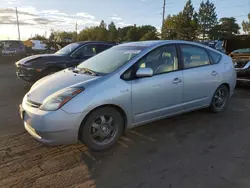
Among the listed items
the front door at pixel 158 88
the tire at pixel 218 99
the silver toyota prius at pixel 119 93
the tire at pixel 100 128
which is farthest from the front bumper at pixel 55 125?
the tire at pixel 218 99

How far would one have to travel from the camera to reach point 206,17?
73562 mm

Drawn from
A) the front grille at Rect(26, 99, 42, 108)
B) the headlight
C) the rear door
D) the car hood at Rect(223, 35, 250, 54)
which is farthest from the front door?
the car hood at Rect(223, 35, 250, 54)

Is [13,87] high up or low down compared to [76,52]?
down

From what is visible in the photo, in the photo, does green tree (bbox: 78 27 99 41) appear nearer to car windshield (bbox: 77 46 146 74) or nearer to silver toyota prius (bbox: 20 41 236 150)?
car windshield (bbox: 77 46 146 74)

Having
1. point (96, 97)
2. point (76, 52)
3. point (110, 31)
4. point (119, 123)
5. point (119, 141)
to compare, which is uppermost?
point (110, 31)

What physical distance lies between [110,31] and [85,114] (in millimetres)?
78660

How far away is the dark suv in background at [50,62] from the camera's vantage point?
731cm

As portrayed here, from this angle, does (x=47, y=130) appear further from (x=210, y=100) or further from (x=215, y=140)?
(x=210, y=100)

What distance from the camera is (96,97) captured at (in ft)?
10.0

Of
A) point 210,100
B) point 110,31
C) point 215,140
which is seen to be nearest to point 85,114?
point 215,140

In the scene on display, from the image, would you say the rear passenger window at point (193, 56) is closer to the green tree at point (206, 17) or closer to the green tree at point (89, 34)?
the green tree at point (89, 34)

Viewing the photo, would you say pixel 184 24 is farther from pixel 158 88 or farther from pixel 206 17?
pixel 158 88

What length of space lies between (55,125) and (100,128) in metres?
0.65

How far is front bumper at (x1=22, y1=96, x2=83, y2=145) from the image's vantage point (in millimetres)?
2885
